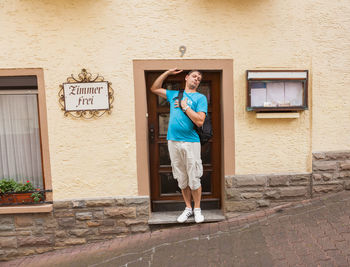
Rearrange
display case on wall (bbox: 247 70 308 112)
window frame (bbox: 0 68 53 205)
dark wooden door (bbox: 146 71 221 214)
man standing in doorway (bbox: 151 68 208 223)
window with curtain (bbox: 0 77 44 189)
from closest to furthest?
man standing in doorway (bbox: 151 68 208 223) → window frame (bbox: 0 68 53 205) → display case on wall (bbox: 247 70 308 112) → window with curtain (bbox: 0 77 44 189) → dark wooden door (bbox: 146 71 221 214)

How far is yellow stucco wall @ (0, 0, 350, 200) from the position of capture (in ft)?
10.9

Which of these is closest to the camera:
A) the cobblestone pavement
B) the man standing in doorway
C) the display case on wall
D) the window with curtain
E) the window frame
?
the cobblestone pavement

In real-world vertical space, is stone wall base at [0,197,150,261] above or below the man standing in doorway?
below

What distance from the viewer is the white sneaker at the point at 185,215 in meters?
3.46

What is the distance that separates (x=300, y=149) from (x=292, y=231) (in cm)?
117

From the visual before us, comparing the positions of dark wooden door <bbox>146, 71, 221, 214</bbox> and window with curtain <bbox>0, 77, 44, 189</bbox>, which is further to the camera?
dark wooden door <bbox>146, 71, 221, 214</bbox>

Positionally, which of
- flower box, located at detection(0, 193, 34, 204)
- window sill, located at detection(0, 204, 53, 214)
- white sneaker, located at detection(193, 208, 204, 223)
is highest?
flower box, located at detection(0, 193, 34, 204)

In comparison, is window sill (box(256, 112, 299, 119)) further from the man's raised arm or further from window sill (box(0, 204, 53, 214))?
window sill (box(0, 204, 53, 214))

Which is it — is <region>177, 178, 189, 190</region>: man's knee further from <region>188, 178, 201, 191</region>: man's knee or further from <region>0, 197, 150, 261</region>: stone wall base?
<region>0, 197, 150, 261</region>: stone wall base

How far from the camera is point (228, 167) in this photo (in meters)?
3.57

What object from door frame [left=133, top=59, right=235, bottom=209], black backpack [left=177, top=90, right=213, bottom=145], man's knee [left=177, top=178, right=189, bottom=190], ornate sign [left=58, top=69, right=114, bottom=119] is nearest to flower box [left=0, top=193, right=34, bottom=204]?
ornate sign [left=58, top=69, right=114, bottom=119]

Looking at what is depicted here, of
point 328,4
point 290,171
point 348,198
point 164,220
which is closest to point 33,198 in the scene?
point 164,220

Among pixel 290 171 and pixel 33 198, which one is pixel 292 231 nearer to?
pixel 290 171

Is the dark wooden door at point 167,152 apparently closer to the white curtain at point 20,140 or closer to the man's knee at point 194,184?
the man's knee at point 194,184
